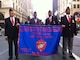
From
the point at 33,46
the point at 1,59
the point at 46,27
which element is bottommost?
the point at 1,59

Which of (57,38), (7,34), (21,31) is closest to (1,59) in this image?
(7,34)

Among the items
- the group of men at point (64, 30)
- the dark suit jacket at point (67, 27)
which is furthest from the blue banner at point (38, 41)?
the dark suit jacket at point (67, 27)

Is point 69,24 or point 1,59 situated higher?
point 69,24

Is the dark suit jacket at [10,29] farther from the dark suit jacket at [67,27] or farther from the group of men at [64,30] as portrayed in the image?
the dark suit jacket at [67,27]

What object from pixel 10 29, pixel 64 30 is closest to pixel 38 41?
pixel 10 29

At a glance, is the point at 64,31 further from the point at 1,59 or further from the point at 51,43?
the point at 1,59

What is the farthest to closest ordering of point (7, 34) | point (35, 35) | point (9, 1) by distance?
point (9, 1) < point (7, 34) < point (35, 35)

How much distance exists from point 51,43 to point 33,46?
64 centimetres

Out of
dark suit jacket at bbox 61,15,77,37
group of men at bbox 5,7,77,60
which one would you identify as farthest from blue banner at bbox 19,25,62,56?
dark suit jacket at bbox 61,15,77,37

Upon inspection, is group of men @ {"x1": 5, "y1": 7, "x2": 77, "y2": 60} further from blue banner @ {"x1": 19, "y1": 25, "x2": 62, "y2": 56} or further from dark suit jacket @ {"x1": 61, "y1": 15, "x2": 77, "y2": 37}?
blue banner @ {"x1": 19, "y1": 25, "x2": 62, "y2": 56}

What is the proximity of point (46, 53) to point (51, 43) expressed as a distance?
40 centimetres

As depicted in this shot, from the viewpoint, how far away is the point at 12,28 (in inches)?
440

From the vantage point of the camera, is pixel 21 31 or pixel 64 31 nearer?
pixel 21 31

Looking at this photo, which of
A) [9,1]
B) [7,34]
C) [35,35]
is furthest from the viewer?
[9,1]
